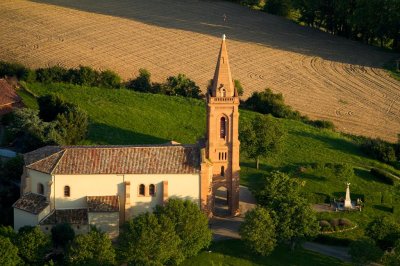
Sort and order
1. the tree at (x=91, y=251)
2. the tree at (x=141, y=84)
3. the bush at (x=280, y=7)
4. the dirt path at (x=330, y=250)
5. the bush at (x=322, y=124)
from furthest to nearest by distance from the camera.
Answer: the bush at (x=280, y=7), the tree at (x=141, y=84), the bush at (x=322, y=124), the dirt path at (x=330, y=250), the tree at (x=91, y=251)

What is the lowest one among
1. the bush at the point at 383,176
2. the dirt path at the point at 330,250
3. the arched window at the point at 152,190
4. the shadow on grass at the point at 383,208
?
the dirt path at the point at 330,250

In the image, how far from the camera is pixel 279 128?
96750 mm

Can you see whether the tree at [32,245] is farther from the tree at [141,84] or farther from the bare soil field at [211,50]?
the bare soil field at [211,50]

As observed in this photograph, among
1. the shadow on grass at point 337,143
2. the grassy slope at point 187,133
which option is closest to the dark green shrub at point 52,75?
the grassy slope at point 187,133

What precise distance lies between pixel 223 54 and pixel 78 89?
3331 centimetres

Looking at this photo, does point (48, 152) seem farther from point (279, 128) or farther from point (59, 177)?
point (279, 128)

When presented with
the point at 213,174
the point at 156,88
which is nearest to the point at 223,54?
the point at 213,174

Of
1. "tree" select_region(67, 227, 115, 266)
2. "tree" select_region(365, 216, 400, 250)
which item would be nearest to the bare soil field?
"tree" select_region(365, 216, 400, 250)

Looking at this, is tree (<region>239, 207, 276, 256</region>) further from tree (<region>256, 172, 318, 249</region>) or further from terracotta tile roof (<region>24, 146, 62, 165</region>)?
terracotta tile roof (<region>24, 146, 62, 165</region>)

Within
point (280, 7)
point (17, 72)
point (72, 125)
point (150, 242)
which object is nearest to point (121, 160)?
point (150, 242)

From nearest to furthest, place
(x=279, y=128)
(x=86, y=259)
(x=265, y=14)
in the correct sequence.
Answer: (x=86, y=259), (x=279, y=128), (x=265, y=14)

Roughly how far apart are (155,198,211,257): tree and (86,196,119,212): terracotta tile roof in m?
4.05

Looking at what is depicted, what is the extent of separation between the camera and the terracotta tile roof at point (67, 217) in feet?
266

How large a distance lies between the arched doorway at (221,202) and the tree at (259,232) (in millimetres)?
7111
